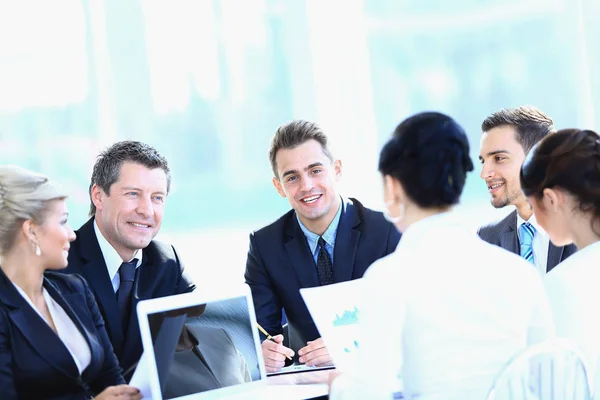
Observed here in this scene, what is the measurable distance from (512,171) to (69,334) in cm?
193

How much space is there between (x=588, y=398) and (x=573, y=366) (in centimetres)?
12

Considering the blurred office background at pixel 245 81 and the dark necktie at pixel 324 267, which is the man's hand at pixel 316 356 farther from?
the blurred office background at pixel 245 81

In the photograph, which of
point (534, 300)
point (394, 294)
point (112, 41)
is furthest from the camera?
point (112, 41)

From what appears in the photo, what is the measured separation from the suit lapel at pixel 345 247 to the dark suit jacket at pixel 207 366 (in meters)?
0.93

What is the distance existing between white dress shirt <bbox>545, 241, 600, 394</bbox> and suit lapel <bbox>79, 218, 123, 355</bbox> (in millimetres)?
1568

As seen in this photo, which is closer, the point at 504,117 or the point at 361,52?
the point at 504,117

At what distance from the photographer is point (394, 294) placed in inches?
65.5

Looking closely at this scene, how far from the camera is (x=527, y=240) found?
10.3 feet

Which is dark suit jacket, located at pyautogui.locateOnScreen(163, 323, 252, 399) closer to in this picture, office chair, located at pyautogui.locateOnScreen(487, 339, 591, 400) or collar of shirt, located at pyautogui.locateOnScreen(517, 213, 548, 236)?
office chair, located at pyautogui.locateOnScreen(487, 339, 591, 400)

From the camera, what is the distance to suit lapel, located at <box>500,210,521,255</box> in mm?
3162

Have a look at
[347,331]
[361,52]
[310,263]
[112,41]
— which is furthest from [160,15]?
[347,331]

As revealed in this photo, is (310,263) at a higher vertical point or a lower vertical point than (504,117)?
lower

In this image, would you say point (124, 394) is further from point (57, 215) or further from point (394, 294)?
point (394, 294)

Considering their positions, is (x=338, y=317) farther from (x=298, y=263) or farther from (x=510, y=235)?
(x=510, y=235)
